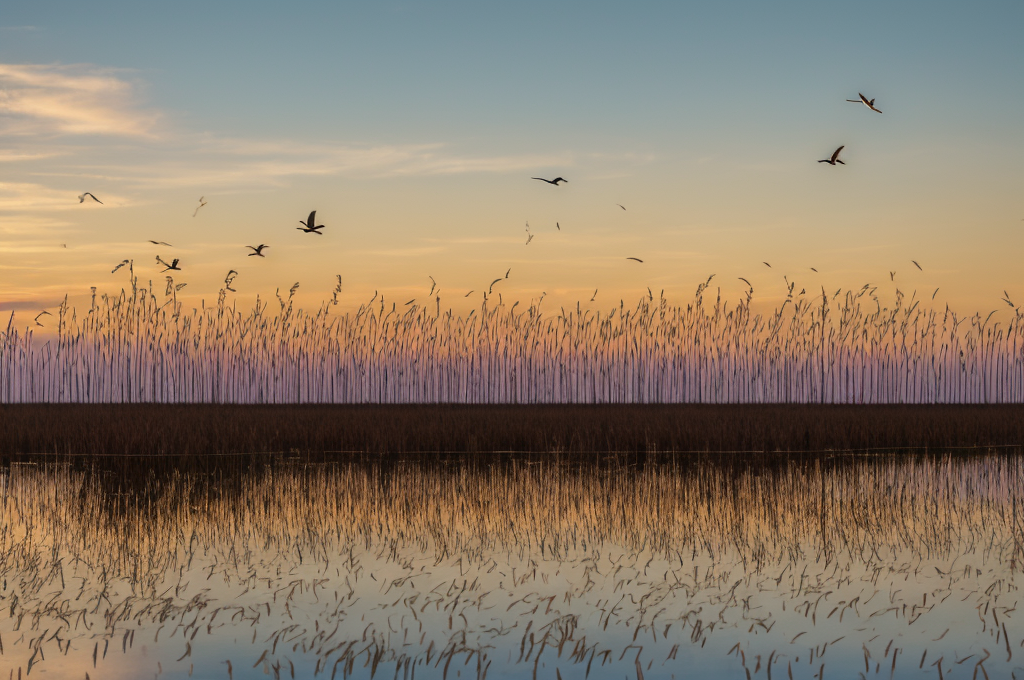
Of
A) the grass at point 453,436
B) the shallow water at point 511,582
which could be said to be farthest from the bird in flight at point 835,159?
the grass at point 453,436

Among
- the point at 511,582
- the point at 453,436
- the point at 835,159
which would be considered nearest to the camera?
the point at 511,582

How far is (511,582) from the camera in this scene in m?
9.01

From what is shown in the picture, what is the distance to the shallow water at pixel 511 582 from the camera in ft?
22.5

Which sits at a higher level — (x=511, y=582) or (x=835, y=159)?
(x=835, y=159)

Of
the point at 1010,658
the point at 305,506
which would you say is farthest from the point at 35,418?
the point at 1010,658

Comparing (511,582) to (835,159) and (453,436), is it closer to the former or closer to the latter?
(835,159)

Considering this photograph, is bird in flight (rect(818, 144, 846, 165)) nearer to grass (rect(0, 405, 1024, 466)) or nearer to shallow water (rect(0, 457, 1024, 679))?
shallow water (rect(0, 457, 1024, 679))

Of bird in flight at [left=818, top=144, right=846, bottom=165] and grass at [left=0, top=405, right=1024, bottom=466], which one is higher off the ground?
bird in flight at [left=818, top=144, right=846, bottom=165]

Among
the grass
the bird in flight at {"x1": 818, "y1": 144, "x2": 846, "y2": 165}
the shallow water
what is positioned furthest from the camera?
the grass

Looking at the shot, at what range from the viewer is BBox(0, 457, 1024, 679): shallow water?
6855 mm

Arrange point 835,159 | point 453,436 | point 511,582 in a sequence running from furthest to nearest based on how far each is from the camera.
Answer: point 453,436 < point 835,159 < point 511,582

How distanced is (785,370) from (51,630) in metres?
38.4

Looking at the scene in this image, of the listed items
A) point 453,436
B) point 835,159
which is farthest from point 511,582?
point 453,436

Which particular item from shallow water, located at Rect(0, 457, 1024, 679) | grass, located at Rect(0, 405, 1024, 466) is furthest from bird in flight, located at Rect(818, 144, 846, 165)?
grass, located at Rect(0, 405, 1024, 466)
